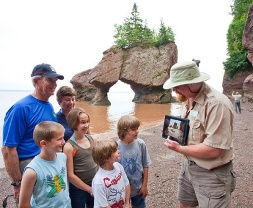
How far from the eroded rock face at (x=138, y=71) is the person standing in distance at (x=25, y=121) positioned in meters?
32.6

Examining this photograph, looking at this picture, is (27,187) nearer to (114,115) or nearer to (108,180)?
(108,180)

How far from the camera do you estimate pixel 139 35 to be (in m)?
40.4

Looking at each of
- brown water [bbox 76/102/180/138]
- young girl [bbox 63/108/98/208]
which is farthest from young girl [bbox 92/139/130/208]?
brown water [bbox 76/102/180/138]

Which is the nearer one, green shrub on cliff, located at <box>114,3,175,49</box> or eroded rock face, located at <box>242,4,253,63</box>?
eroded rock face, located at <box>242,4,253,63</box>

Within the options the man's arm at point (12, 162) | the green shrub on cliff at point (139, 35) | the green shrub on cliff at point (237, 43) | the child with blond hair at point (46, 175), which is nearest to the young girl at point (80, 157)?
the child with blond hair at point (46, 175)

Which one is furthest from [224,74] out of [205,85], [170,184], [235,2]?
[205,85]

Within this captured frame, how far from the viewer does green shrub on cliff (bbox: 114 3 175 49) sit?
129 feet

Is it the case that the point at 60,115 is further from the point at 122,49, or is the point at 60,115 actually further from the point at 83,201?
the point at 122,49

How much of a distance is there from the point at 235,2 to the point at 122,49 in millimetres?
20124

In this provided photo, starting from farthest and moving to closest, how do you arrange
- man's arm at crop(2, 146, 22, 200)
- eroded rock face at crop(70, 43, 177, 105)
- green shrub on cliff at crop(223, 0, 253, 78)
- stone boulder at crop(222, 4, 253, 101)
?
eroded rock face at crop(70, 43, 177, 105) < green shrub on cliff at crop(223, 0, 253, 78) < stone boulder at crop(222, 4, 253, 101) < man's arm at crop(2, 146, 22, 200)

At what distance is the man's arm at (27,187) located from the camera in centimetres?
210

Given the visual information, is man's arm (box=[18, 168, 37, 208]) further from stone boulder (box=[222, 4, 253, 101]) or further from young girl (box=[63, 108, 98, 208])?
stone boulder (box=[222, 4, 253, 101])

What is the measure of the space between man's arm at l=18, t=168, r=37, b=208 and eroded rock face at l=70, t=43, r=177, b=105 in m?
33.4

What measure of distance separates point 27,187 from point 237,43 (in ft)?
116
